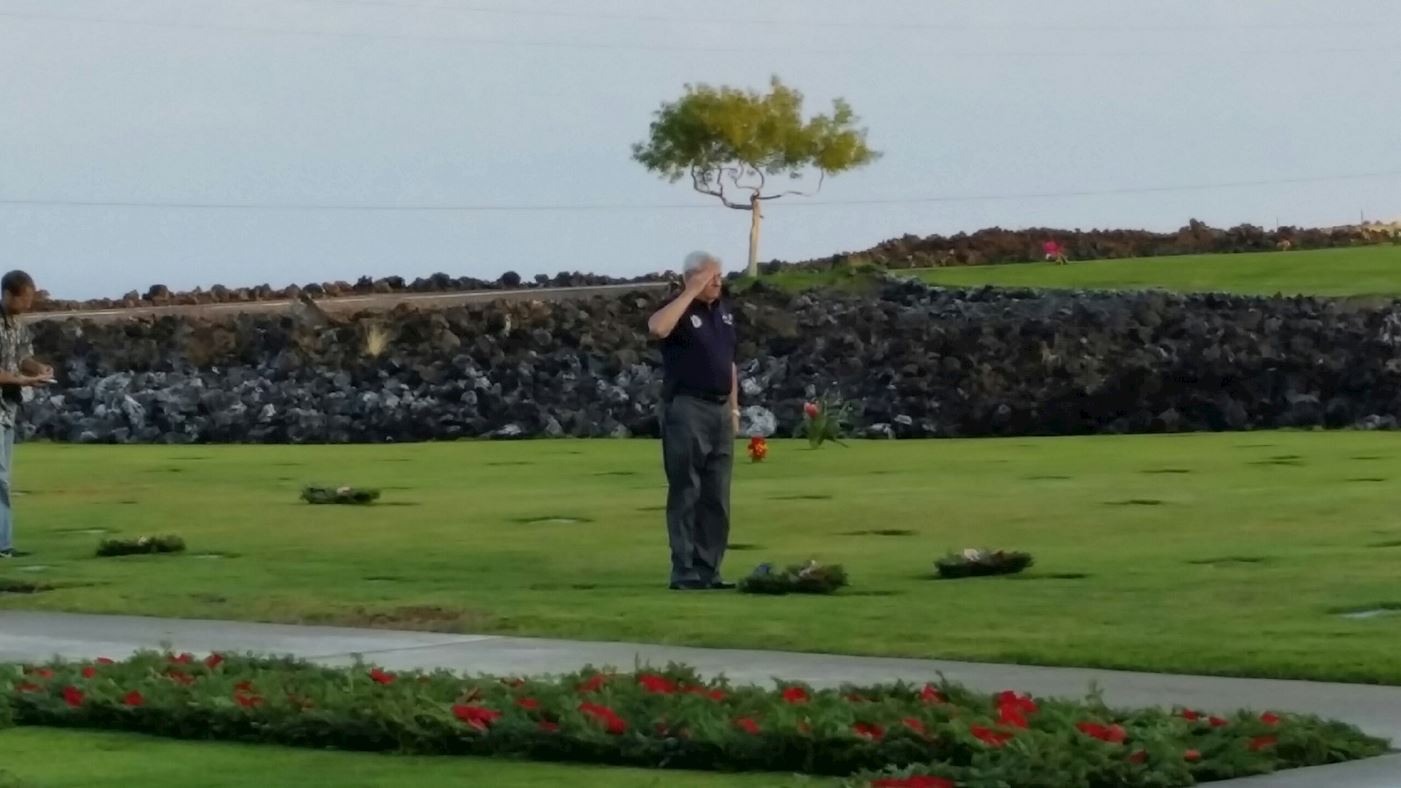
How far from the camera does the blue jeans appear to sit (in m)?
18.2

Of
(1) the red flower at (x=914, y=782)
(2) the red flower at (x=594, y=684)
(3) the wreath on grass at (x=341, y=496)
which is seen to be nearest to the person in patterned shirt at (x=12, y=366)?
(3) the wreath on grass at (x=341, y=496)

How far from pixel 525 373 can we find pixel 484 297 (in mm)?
12325

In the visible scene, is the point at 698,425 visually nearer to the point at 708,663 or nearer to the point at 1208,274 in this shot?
the point at 708,663

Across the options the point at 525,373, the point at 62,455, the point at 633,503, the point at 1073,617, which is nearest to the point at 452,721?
the point at 1073,617

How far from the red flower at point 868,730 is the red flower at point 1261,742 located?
4.18 ft

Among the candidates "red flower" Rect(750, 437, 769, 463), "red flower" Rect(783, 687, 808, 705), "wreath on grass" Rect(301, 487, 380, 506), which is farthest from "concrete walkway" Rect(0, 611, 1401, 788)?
"red flower" Rect(750, 437, 769, 463)

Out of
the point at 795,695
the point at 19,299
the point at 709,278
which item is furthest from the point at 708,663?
the point at 19,299

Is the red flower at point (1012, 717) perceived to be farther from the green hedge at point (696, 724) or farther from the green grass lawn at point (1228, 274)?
the green grass lawn at point (1228, 274)

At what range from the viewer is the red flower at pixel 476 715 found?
9.69m

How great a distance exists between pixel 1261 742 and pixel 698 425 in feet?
23.2

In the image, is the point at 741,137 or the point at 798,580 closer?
the point at 798,580

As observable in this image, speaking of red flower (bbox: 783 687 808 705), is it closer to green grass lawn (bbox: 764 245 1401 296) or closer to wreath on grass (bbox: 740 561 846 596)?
wreath on grass (bbox: 740 561 846 596)

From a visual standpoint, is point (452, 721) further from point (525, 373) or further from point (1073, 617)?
point (525, 373)

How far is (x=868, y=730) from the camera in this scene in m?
9.21
